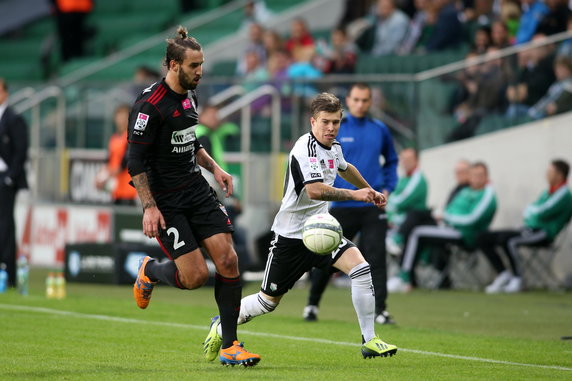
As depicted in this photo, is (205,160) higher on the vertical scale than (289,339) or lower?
higher

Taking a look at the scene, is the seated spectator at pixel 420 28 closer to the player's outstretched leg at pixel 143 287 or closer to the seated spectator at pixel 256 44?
the seated spectator at pixel 256 44

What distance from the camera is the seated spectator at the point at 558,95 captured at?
17.2m

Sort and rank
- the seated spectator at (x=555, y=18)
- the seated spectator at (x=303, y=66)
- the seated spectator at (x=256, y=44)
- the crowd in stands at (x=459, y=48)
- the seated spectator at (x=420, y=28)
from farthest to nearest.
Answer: the seated spectator at (x=256, y=44)
the seated spectator at (x=420, y=28)
the seated spectator at (x=303, y=66)
the seated spectator at (x=555, y=18)
the crowd in stands at (x=459, y=48)

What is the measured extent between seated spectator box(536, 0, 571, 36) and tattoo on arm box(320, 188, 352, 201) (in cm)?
1115

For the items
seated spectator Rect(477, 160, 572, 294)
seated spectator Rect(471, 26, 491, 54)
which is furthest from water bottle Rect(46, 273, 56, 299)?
seated spectator Rect(471, 26, 491, 54)

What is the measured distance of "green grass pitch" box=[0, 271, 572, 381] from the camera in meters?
8.06

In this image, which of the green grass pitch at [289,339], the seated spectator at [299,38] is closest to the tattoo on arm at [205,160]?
the green grass pitch at [289,339]

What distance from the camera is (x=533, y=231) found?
55.9 ft

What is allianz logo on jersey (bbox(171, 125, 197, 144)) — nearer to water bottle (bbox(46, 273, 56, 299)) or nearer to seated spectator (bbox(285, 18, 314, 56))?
water bottle (bbox(46, 273, 56, 299))

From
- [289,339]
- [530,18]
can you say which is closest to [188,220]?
[289,339]

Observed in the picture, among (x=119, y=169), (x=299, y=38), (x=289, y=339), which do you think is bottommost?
(x=289, y=339)

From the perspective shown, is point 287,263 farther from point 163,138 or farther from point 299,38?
point 299,38

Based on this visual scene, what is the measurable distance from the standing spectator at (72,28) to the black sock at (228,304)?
2160 cm

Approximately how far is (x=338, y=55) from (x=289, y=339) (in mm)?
11242
